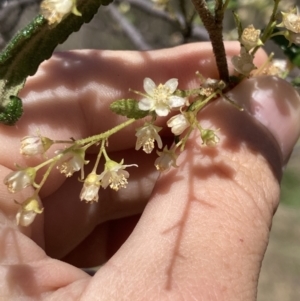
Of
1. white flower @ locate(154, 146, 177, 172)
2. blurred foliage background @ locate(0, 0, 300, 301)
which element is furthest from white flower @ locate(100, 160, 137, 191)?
blurred foliage background @ locate(0, 0, 300, 301)

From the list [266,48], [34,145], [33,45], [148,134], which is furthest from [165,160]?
[266,48]

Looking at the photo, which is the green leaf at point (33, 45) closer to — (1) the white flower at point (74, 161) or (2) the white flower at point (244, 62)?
(1) the white flower at point (74, 161)

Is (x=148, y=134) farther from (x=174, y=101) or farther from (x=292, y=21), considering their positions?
(x=292, y=21)

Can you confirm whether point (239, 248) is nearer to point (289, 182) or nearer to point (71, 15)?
point (71, 15)

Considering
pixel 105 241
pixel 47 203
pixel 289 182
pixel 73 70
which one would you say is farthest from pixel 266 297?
pixel 73 70

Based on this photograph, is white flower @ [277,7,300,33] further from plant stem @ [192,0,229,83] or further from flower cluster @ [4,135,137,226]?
flower cluster @ [4,135,137,226]

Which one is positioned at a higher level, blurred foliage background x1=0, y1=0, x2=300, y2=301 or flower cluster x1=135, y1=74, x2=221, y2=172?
flower cluster x1=135, y1=74, x2=221, y2=172
